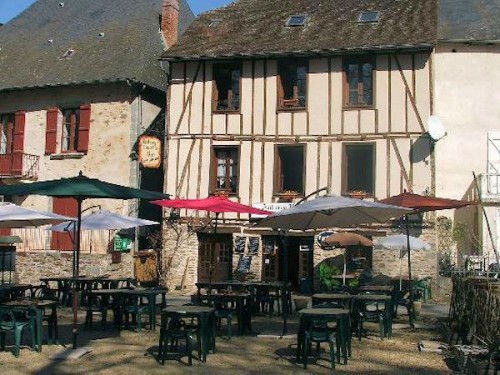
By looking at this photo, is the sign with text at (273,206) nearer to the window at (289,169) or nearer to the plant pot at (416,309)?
the window at (289,169)

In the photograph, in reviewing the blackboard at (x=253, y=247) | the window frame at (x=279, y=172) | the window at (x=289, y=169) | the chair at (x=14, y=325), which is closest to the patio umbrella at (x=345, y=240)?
the window frame at (x=279, y=172)

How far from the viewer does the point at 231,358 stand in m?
7.97

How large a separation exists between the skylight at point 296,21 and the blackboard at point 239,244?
6.44 meters

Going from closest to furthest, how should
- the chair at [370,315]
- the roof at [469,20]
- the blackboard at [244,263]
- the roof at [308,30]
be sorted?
the chair at [370,315] → the roof at [308,30] → the blackboard at [244,263] → the roof at [469,20]

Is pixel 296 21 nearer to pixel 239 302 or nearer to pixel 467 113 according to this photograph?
pixel 467 113

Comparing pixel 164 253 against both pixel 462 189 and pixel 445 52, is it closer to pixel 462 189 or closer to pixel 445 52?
pixel 462 189

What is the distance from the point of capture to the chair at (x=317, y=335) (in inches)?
293

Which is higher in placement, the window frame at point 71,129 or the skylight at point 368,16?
the skylight at point 368,16

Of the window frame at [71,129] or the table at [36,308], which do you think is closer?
the table at [36,308]

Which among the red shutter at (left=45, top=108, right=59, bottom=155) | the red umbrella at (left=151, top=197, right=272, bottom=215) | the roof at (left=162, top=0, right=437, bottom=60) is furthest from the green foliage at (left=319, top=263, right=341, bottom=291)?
the red shutter at (left=45, top=108, right=59, bottom=155)

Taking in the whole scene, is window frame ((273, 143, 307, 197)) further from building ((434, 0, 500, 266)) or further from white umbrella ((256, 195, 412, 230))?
white umbrella ((256, 195, 412, 230))

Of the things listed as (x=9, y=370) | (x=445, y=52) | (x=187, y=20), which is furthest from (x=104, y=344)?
(x=187, y=20)

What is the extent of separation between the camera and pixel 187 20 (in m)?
25.1

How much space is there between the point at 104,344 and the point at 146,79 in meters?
12.5
